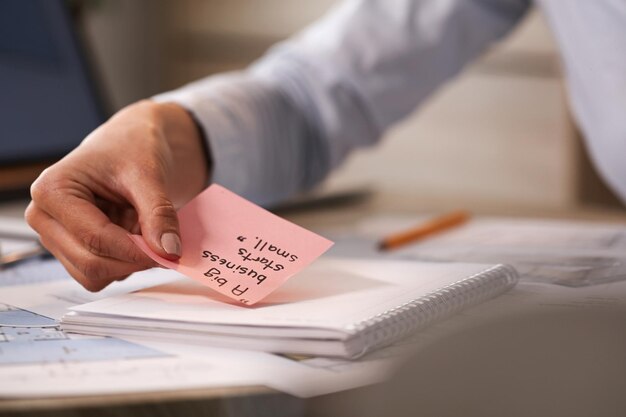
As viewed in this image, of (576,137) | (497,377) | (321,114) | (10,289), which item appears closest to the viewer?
(497,377)

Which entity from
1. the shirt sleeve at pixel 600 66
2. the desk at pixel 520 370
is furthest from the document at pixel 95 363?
the shirt sleeve at pixel 600 66

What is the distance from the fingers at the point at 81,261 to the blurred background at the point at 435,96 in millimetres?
724

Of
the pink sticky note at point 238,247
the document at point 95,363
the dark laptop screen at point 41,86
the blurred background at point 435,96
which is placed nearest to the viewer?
the document at point 95,363

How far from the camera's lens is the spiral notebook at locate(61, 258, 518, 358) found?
507 millimetres

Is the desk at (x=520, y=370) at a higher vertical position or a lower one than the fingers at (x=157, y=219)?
Result: higher

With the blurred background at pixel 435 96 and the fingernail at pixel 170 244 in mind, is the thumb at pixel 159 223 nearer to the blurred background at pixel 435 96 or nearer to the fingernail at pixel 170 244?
the fingernail at pixel 170 244

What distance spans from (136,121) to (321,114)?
1.20 ft

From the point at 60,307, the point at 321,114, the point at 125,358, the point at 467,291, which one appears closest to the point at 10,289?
the point at 60,307

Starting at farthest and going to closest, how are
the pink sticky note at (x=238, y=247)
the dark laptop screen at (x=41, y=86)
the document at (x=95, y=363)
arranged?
the dark laptop screen at (x=41, y=86)
the pink sticky note at (x=238, y=247)
the document at (x=95, y=363)

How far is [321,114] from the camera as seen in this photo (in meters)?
1.08

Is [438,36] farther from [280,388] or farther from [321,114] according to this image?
[280,388]

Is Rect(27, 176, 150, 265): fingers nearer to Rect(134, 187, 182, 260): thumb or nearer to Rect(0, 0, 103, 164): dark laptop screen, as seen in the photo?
Rect(134, 187, 182, 260): thumb

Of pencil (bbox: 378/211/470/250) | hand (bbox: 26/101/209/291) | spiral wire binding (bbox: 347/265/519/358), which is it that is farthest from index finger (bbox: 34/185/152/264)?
pencil (bbox: 378/211/470/250)

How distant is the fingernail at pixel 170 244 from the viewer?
0.60 meters
